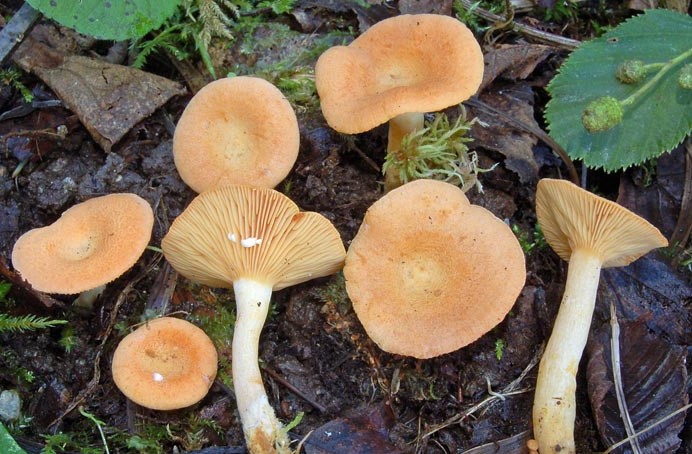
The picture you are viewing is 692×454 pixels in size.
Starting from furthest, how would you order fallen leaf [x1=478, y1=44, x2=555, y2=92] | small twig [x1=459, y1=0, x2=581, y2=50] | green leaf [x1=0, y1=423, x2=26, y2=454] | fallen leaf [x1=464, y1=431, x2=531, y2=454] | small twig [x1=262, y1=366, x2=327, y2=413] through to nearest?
small twig [x1=459, y1=0, x2=581, y2=50] → fallen leaf [x1=478, y1=44, x2=555, y2=92] → small twig [x1=262, y1=366, x2=327, y2=413] → fallen leaf [x1=464, y1=431, x2=531, y2=454] → green leaf [x1=0, y1=423, x2=26, y2=454]

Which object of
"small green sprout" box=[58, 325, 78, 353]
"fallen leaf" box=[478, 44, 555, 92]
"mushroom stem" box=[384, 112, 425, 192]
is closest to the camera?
"small green sprout" box=[58, 325, 78, 353]

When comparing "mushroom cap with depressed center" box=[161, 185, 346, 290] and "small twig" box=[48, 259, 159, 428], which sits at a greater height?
"mushroom cap with depressed center" box=[161, 185, 346, 290]

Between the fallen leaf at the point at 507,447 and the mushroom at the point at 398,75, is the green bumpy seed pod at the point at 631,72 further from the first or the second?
the fallen leaf at the point at 507,447

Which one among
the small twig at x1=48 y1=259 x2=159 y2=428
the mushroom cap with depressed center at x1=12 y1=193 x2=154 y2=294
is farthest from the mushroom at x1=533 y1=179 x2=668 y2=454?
the small twig at x1=48 y1=259 x2=159 y2=428

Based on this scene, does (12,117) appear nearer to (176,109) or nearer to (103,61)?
(103,61)

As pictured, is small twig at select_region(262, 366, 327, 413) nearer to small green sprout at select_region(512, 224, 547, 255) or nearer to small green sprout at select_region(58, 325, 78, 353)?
small green sprout at select_region(58, 325, 78, 353)

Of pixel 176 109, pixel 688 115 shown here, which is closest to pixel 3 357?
pixel 176 109
